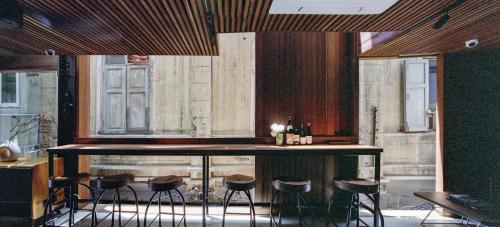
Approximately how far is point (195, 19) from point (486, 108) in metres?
4.84

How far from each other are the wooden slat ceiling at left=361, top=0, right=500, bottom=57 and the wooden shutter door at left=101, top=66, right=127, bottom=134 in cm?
730

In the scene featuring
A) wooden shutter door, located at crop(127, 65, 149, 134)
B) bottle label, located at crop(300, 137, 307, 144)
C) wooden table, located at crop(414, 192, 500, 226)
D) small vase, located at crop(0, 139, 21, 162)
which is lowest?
wooden table, located at crop(414, 192, 500, 226)

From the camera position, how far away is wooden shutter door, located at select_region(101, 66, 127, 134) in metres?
8.31

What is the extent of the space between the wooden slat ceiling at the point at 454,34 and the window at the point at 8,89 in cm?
1101

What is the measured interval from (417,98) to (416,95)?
0.10 m

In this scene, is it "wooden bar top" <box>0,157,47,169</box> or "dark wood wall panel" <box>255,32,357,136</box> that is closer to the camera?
"wooden bar top" <box>0,157,47,169</box>

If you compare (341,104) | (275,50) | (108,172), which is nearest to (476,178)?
(341,104)

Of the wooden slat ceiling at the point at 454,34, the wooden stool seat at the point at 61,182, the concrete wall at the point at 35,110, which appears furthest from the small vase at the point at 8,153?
the wooden slat ceiling at the point at 454,34

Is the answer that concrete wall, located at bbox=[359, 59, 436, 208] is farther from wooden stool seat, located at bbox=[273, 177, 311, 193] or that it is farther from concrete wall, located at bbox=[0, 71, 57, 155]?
concrete wall, located at bbox=[0, 71, 57, 155]

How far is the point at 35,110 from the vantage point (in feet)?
28.0

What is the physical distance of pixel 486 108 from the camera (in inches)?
167

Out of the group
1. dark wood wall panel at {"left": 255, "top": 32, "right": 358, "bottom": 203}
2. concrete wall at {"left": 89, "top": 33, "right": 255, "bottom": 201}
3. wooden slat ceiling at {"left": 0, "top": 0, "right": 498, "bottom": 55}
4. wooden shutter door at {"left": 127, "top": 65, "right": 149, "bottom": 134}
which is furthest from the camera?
wooden shutter door at {"left": 127, "top": 65, "right": 149, "bottom": 134}

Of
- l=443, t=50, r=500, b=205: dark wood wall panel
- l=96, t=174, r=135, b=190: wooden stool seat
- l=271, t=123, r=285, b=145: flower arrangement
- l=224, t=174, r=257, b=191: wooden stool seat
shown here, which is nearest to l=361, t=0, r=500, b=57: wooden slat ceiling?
l=443, t=50, r=500, b=205: dark wood wall panel

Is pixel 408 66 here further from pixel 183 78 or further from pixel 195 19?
pixel 195 19
